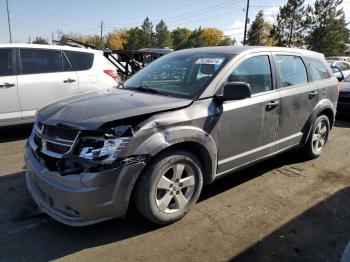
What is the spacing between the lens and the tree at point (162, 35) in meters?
76.5

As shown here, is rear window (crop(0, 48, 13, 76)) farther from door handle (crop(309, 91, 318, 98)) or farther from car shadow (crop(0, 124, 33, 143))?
door handle (crop(309, 91, 318, 98))

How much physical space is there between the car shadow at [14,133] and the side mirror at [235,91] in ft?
14.9

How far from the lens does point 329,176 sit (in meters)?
4.90

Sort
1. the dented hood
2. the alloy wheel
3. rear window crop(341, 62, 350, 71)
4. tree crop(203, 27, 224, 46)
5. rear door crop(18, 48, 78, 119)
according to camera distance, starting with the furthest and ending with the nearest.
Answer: tree crop(203, 27, 224, 46) → rear window crop(341, 62, 350, 71) → rear door crop(18, 48, 78, 119) → the alloy wheel → the dented hood

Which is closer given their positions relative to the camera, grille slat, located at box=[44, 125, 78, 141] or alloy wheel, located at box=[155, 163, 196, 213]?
grille slat, located at box=[44, 125, 78, 141]

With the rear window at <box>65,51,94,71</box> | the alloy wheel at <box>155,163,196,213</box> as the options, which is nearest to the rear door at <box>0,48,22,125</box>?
the rear window at <box>65,51,94,71</box>

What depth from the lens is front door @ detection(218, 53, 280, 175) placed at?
384 centimetres

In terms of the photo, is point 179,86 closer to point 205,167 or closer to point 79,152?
point 205,167

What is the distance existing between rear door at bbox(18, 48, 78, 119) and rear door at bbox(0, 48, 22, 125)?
0.10 metres

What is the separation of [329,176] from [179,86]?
2524 millimetres

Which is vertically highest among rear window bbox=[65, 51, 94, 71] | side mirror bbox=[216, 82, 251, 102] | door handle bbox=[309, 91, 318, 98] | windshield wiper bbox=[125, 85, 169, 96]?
rear window bbox=[65, 51, 94, 71]

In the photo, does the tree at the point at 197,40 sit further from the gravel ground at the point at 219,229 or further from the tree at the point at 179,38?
the gravel ground at the point at 219,229

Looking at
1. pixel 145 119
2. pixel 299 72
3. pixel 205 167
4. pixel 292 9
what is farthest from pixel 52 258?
pixel 292 9

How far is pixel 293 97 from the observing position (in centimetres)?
468
